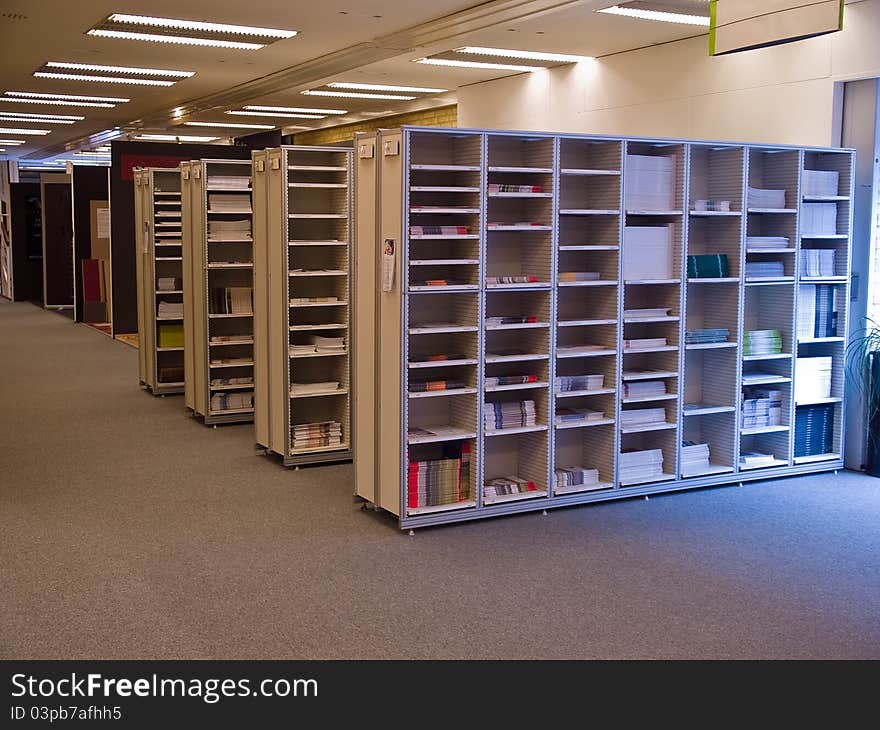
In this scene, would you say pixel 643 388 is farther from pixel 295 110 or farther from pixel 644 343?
pixel 295 110

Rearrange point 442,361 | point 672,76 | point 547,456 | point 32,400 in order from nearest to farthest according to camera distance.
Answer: point 442,361 < point 547,456 < point 672,76 < point 32,400

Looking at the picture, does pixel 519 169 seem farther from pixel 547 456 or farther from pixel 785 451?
pixel 785 451

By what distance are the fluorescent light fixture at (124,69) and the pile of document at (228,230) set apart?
5.12 metres

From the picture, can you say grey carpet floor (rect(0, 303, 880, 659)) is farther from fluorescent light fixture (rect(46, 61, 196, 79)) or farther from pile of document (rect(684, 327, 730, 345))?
fluorescent light fixture (rect(46, 61, 196, 79))

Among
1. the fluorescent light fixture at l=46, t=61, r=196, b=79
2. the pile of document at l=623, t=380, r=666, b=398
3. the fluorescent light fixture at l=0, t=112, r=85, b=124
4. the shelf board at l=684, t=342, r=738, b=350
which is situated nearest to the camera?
the pile of document at l=623, t=380, r=666, b=398

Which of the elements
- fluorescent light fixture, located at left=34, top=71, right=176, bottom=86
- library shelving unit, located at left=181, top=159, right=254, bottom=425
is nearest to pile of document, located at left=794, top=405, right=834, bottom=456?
library shelving unit, located at left=181, top=159, right=254, bottom=425

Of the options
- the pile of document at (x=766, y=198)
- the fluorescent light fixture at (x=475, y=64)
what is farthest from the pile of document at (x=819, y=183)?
the fluorescent light fixture at (x=475, y=64)

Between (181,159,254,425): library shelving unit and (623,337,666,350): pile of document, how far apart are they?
3516 millimetres

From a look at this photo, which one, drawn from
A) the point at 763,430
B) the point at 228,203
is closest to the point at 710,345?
the point at 763,430

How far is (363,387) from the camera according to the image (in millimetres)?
6426

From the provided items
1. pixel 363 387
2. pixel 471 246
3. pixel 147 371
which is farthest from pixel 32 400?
pixel 471 246

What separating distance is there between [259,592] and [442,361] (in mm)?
1781

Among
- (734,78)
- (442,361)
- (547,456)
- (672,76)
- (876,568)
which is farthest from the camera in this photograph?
(672,76)

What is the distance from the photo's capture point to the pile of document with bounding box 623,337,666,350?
6762mm
